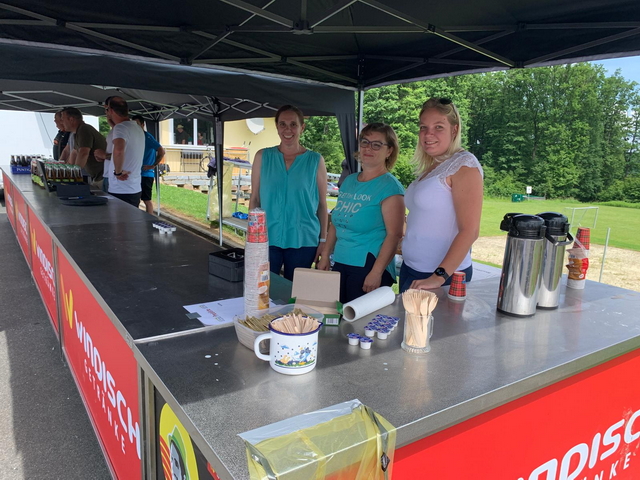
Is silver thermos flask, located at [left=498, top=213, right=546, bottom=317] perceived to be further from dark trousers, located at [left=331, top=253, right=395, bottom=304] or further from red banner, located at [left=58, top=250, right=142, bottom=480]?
red banner, located at [left=58, top=250, right=142, bottom=480]

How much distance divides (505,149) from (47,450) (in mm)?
23903

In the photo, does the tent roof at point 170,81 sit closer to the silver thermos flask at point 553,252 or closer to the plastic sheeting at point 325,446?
the silver thermos flask at point 553,252

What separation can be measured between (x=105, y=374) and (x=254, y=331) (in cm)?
81

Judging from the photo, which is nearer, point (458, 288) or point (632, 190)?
point (458, 288)

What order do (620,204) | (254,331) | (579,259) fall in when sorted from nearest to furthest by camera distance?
(254,331), (579,259), (620,204)

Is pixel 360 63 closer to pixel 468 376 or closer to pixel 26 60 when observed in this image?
pixel 26 60

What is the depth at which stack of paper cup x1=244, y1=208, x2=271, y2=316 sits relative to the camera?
1.16 m

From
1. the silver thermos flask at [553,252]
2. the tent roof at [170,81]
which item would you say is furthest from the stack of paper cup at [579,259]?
the tent roof at [170,81]

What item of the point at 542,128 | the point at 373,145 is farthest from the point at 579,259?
the point at 542,128

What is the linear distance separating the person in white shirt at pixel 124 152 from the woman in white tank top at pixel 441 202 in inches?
122

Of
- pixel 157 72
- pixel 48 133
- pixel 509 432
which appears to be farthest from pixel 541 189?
pixel 509 432

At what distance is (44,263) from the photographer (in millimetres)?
3111

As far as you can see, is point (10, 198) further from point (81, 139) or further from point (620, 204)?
point (620, 204)

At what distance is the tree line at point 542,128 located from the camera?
808 inches
